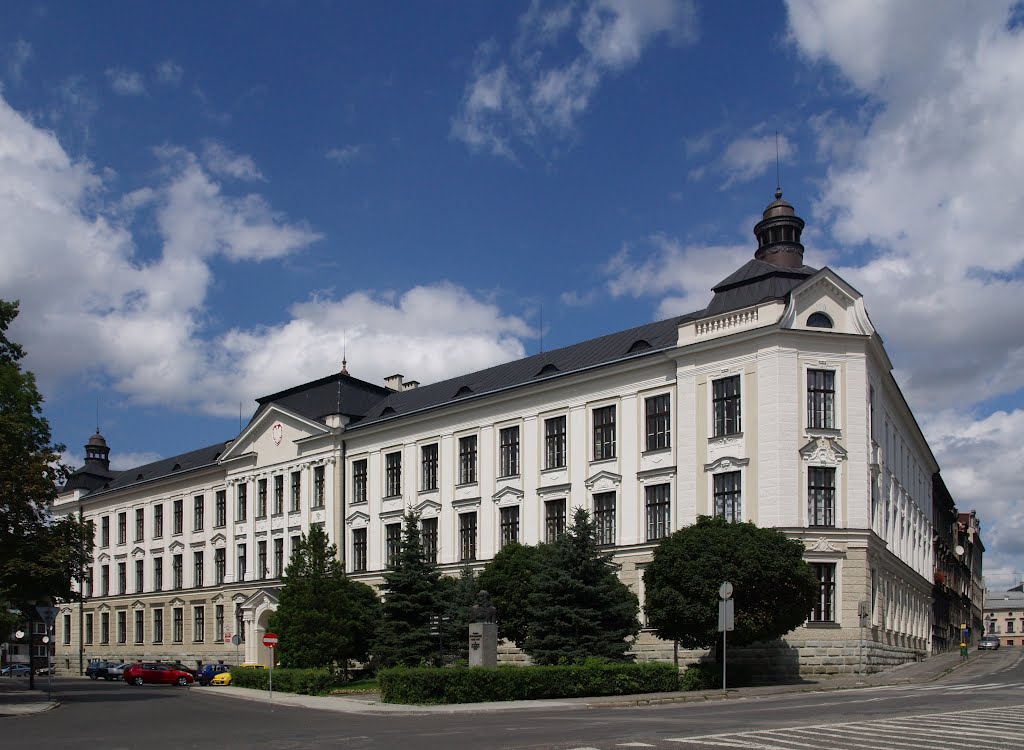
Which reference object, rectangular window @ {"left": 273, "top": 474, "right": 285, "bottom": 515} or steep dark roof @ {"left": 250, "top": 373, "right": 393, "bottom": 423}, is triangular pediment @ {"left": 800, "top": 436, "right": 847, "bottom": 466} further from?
rectangular window @ {"left": 273, "top": 474, "right": 285, "bottom": 515}

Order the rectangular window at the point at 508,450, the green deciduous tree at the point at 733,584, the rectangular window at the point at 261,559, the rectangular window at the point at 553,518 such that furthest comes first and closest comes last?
the rectangular window at the point at 261,559 → the rectangular window at the point at 508,450 → the rectangular window at the point at 553,518 → the green deciduous tree at the point at 733,584

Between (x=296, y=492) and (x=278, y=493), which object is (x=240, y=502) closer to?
(x=278, y=493)

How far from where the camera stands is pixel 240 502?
66.7m

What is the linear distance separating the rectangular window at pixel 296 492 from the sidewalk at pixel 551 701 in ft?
60.8

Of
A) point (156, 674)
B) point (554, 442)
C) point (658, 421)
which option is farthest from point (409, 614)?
point (156, 674)

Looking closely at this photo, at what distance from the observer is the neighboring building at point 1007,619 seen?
189 meters

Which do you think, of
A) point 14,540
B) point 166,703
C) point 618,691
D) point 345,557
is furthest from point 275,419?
point 618,691

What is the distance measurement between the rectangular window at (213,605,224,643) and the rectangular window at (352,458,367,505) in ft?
48.7

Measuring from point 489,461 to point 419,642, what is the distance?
39.2 feet

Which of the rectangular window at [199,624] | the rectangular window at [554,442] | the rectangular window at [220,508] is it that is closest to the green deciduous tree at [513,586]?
the rectangular window at [554,442]

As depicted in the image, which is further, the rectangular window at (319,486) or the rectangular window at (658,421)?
the rectangular window at (319,486)

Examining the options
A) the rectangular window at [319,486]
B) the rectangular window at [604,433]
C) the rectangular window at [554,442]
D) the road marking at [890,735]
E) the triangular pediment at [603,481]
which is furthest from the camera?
the rectangular window at [319,486]

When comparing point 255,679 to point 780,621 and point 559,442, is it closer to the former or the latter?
point 559,442

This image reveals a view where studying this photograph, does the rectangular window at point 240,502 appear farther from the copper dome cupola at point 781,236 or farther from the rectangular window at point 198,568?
the copper dome cupola at point 781,236
